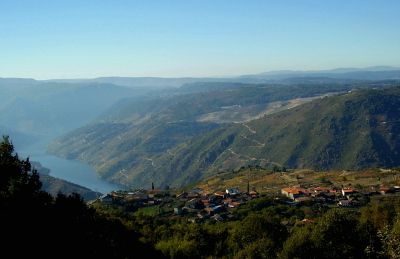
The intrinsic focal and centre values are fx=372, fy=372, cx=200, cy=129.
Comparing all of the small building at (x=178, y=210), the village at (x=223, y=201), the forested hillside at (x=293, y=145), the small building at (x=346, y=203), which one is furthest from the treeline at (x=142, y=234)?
the forested hillside at (x=293, y=145)

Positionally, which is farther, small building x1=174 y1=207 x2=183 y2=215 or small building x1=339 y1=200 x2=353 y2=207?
small building x1=174 y1=207 x2=183 y2=215

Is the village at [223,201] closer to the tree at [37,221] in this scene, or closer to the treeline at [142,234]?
the treeline at [142,234]

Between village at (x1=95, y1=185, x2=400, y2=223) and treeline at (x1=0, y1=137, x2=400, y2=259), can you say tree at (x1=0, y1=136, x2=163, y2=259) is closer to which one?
treeline at (x1=0, y1=137, x2=400, y2=259)

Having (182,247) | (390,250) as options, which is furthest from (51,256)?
(390,250)

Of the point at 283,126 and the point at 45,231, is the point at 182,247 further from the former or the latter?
the point at 283,126

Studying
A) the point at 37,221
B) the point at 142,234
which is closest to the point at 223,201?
the point at 142,234

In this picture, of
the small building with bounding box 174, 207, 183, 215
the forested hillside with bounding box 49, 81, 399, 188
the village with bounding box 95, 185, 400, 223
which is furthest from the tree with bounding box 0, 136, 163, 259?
the forested hillside with bounding box 49, 81, 399, 188

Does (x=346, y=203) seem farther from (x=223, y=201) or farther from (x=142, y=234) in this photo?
(x=142, y=234)
